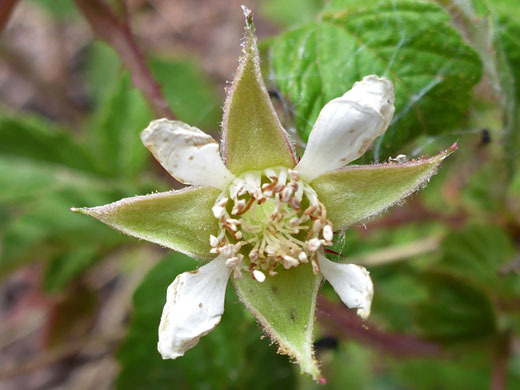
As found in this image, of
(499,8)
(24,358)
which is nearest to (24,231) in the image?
(24,358)

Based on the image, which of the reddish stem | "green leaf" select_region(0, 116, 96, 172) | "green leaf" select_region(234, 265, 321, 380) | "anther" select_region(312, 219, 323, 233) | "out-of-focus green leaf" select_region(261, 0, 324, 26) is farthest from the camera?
"out-of-focus green leaf" select_region(261, 0, 324, 26)

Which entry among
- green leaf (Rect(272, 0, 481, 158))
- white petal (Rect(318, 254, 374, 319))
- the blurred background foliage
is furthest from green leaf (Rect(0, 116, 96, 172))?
white petal (Rect(318, 254, 374, 319))

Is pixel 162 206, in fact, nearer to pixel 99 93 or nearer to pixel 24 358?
pixel 24 358

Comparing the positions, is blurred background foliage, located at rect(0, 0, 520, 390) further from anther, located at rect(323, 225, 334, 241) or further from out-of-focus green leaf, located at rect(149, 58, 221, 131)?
anther, located at rect(323, 225, 334, 241)

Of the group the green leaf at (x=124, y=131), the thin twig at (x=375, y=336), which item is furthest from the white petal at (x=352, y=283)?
the green leaf at (x=124, y=131)

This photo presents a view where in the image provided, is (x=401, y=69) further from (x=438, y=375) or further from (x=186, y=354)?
(x=438, y=375)
